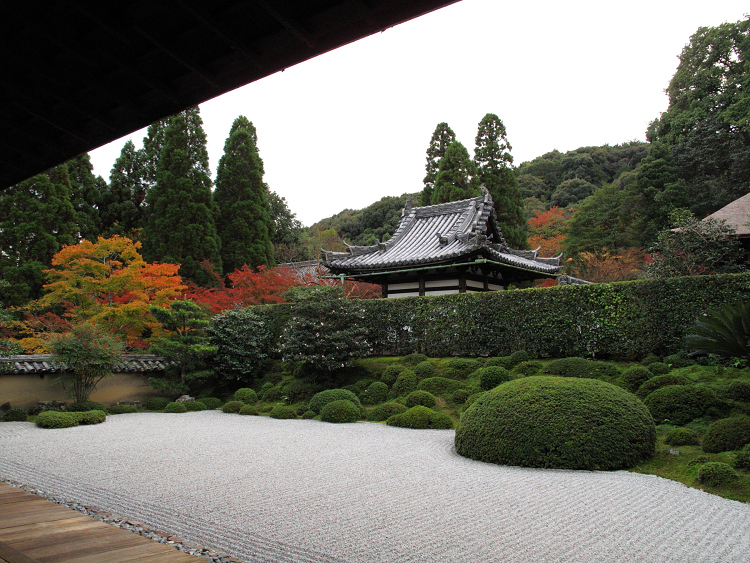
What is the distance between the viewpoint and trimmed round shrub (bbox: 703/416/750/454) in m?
7.09

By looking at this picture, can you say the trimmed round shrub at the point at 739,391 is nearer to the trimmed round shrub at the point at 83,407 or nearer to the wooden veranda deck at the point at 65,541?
the wooden veranda deck at the point at 65,541

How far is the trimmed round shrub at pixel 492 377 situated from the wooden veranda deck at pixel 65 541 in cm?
898

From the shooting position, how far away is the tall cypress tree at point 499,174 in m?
29.0

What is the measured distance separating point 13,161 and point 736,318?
940cm

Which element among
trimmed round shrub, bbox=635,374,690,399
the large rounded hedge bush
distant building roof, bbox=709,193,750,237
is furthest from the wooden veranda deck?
distant building roof, bbox=709,193,750,237

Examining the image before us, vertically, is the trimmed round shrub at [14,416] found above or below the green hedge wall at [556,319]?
below

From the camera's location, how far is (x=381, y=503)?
5.44 m

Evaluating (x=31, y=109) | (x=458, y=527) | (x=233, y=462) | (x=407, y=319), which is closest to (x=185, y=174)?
(x=407, y=319)

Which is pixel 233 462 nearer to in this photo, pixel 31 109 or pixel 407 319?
pixel 31 109

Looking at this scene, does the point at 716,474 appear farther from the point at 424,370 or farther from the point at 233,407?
the point at 233,407

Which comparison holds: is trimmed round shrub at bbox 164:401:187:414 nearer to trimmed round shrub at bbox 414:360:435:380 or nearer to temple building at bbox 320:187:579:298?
temple building at bbox 320:187:579:298

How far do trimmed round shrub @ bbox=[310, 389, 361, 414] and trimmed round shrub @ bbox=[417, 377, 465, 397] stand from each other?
1760 mm

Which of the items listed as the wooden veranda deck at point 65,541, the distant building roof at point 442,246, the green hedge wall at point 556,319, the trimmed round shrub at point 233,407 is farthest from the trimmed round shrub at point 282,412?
the wooden veranda deck at point 65,541

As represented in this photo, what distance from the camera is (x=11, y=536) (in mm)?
3740
